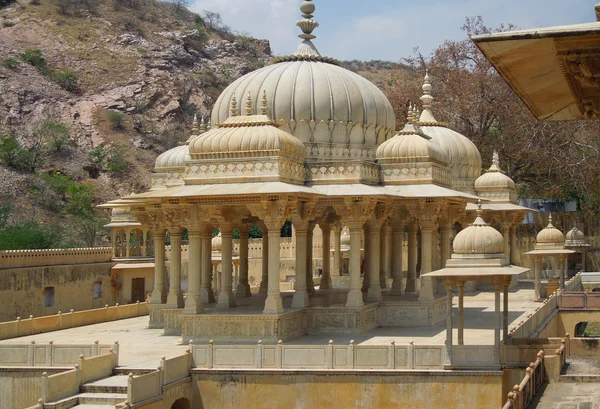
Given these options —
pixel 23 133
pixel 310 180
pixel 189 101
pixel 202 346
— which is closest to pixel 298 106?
pixel 310 180

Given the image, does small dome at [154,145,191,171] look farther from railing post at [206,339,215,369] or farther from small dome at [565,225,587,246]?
small dome at [565,225,587,246]

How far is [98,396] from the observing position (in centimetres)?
1445

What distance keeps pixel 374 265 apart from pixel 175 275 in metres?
4.58

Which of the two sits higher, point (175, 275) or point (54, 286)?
point (175, 275)

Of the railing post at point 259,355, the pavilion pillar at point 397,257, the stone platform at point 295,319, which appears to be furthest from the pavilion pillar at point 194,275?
the pavilion pillar at point 397,257

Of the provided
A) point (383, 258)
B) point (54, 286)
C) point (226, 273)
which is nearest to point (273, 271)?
point (226, 273)

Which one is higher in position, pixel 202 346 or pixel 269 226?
pixel 269 226

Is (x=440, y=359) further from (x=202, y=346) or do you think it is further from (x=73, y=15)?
(x=73, y=15)

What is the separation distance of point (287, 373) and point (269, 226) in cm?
341

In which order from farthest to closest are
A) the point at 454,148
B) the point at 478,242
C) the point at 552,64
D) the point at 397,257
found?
the point at 454,148
the point at 397,257
the point at 478,242
the point at 552,64

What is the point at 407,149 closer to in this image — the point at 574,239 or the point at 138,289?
the point at 574,239

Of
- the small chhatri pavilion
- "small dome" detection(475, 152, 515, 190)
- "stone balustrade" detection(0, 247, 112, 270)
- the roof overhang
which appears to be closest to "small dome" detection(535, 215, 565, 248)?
the small chhatri pavilion

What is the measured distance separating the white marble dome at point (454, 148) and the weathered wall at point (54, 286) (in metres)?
13.4

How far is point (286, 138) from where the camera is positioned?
1836 centimetres
